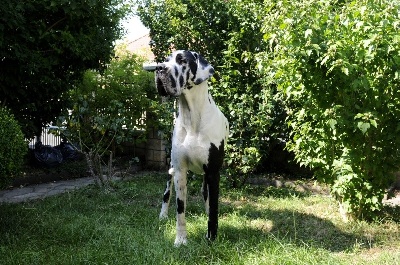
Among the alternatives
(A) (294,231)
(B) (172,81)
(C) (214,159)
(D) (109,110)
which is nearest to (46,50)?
(D) (109,110)

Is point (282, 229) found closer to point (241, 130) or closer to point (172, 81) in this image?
point (172, 81)

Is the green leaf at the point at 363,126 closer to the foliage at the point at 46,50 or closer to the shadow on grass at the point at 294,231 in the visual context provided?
the shadow on grass at the point at 294,231

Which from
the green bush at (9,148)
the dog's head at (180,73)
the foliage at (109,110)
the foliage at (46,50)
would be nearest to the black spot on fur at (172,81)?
the dog's head at (180,73)

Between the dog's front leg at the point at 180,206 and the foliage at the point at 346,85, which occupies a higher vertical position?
the foliage at the point at 346,85

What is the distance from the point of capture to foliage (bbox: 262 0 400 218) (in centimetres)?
423

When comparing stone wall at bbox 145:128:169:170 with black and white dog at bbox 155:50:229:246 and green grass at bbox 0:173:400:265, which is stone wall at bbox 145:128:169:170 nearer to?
green grass at bbox 0:173:400:265

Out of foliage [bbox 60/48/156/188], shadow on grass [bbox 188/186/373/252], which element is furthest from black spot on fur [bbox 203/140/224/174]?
foliage [bbox 60/48/156/188]

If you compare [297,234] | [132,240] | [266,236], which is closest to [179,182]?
[132,240]

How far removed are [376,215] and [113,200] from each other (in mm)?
3583

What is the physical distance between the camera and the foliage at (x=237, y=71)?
7.21 m

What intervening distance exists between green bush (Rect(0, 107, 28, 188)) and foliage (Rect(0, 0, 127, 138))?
1.37m

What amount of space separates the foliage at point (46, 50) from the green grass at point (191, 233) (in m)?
1.86

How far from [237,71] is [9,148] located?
3871 millimetres

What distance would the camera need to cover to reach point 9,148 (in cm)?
457
